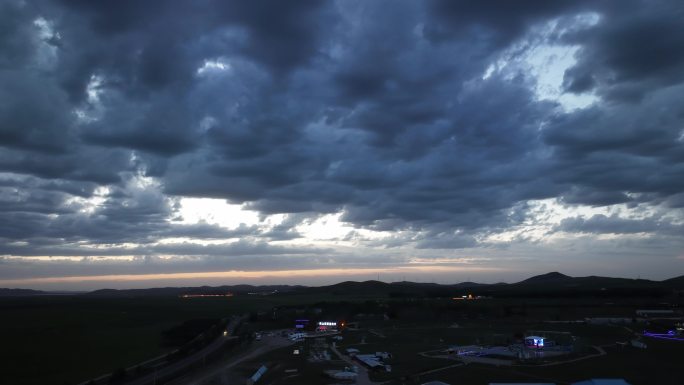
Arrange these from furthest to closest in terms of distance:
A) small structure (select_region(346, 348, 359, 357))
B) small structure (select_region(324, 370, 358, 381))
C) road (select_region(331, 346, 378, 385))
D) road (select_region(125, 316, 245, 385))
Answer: small structure (select_region(346, 348, 359, 357))
road (select_region(125, 316, 245, 385))
small structure (select_region(324, 370, 358, 381))
road (select_region(331, 346, 378, 385))

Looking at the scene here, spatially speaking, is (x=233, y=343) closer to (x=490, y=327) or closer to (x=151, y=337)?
(x=151, y=337)

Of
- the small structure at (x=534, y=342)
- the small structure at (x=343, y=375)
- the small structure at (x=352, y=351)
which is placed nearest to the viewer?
the small structure at (x=343, y=375)

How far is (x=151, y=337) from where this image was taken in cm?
10425

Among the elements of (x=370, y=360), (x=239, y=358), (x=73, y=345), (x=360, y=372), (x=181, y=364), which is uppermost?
(x=370, y=360)

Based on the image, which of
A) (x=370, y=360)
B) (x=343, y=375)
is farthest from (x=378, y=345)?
(x=343, y=375)

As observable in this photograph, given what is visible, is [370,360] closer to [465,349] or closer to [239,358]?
[465,349]

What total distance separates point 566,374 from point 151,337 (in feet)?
Result: 275

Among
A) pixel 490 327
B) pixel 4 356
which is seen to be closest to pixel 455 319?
pixel 490 327

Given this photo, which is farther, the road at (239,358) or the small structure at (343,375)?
the road at (239,358)

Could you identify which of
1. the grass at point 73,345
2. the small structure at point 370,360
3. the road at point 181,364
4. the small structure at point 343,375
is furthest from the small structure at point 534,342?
the grass at point 73,345

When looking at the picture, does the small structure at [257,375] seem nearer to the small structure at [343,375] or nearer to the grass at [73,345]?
the small structure at [343,375]

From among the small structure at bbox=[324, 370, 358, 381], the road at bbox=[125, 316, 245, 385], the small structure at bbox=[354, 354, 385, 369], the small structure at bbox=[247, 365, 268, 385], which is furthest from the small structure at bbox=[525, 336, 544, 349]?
the road at bbox=[125, 316, 245, 385]

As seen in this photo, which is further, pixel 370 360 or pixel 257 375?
pixel 370 360

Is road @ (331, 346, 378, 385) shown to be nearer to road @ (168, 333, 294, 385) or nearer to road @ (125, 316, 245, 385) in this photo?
road @ (168, 333, 294, 385)
